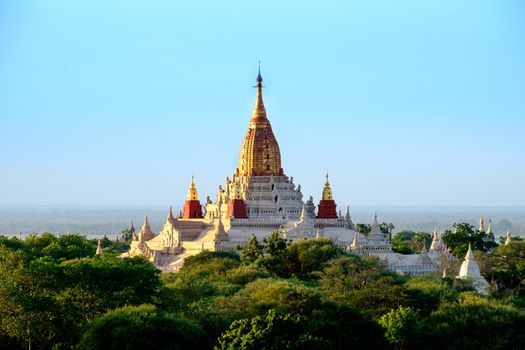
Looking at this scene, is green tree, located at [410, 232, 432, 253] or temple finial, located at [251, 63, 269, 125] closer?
temple finial, located at [251, 63, 269, 125]

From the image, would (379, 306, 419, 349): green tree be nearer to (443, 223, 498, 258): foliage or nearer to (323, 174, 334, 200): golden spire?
(323, 174, 334, 200): golden spire

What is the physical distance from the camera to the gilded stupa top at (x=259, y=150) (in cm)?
8169

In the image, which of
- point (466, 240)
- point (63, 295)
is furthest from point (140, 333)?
point (466, 240)

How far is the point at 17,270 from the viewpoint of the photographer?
143 ft

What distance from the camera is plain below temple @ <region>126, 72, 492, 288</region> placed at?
2781 inches

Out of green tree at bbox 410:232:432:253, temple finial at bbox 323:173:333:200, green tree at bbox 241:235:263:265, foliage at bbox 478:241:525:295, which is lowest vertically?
foliage at bbox 478:241:525:295

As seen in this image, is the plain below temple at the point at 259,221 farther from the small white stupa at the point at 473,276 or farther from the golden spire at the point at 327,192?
the small white stupa at the point at 473,276

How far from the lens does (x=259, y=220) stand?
75.9 metres

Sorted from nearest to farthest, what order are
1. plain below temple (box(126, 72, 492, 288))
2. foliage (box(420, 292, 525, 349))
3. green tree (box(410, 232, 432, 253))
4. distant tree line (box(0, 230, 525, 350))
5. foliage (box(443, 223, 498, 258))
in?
1. distant tree line (box(0, 230, 525, 350))
2. foliage (box(420, 292, 525, 349))
3. plain below temple (box(126, 72, 492, 288))
4. foliage (box(443, 223, 498, 258))
5. green tree (box(410, 232, 432, 253))

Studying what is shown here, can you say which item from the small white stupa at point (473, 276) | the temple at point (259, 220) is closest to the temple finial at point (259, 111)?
the temple at point (259, 220)

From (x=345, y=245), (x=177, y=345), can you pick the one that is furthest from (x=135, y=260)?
(x=345, y=245)

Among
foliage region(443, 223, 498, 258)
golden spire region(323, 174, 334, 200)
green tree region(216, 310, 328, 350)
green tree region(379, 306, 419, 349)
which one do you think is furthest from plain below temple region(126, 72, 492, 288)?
green tree region(216, 310, 328, 350)

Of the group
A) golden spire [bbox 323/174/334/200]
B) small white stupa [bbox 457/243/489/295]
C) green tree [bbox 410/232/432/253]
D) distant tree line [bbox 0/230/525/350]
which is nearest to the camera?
distant tree line [bbox 0/230/525/350]

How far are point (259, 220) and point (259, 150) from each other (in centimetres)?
727
